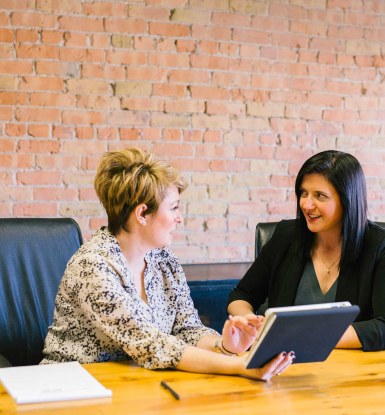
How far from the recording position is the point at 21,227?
8.61 ft

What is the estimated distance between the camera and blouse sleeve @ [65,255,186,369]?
6.47ft

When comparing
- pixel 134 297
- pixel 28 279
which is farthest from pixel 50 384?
pixel 28 279

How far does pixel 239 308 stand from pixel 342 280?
37 centimetres

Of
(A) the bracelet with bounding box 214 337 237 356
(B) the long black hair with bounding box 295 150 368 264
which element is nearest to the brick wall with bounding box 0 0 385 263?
(B) the long black hair with bounding box 295 150 368 264

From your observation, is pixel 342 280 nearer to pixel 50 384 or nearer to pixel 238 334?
pixel 238 334

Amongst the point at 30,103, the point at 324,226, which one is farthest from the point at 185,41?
the point at 324,226

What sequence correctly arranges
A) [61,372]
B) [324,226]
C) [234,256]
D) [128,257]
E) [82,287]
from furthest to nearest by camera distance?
[234,256] → [324,226] → [128,257] → [82,287] → [61,372]

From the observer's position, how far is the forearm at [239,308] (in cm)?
265

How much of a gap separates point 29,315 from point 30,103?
1286mm

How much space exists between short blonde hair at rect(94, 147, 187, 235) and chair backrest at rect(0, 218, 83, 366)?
54 cm

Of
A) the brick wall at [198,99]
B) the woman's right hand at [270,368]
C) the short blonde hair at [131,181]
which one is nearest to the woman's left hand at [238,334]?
the woman's right hand at [270,368]

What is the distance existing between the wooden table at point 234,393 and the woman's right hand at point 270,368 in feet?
0.06

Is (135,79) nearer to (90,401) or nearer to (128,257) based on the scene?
(128,257)

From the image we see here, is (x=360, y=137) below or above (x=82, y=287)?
above
